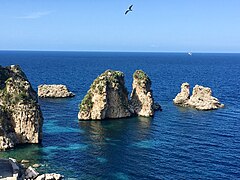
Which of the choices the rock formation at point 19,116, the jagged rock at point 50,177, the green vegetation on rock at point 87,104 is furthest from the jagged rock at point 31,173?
the green vegetation on rock at point 87,104

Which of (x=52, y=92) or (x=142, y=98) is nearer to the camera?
(x=142, y=98)

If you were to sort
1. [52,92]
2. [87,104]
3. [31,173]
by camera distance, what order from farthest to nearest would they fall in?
1. [52,92]
2. [87,104]
3. [31,173]

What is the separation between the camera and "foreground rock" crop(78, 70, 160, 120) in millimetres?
108325

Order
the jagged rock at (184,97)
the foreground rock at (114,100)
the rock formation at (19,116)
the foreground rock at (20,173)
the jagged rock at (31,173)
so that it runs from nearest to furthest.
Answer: the foreground rock at (20,173), the jagged rock at (31,173), the rock formation at (19,116), the foreground rock at (114,100), the jagged rock at (184,97)

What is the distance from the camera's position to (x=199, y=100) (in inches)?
5153

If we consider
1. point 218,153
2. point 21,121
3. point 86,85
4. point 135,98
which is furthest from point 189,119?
point 86,85

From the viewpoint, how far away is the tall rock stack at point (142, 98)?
11531cm

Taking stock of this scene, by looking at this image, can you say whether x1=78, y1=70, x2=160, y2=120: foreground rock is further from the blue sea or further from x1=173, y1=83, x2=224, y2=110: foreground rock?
x1=173, y1=83, x2=224, y2=110: foreground rock

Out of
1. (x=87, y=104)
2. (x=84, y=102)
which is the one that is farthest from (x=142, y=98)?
(x=84, y=102)

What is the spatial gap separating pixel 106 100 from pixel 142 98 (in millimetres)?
14541

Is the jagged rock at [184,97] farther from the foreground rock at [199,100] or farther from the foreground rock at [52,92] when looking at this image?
the foreground rock at [52,92]

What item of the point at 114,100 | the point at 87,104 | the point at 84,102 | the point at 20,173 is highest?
the point at 114,100

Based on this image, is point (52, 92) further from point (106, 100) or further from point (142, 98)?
point (142, 98)

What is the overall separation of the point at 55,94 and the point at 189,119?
62.1 meters
